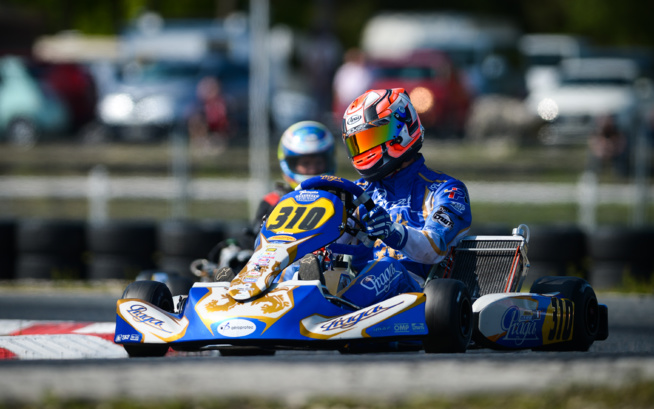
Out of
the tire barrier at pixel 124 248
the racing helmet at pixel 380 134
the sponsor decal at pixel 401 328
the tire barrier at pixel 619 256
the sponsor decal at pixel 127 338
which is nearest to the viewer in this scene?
the sponsor decal at pixel 401 328

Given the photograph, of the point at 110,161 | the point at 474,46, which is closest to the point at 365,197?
the point at 110,161

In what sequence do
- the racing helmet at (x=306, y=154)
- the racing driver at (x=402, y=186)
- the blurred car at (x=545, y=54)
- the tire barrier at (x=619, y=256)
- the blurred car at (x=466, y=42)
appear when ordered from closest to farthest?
A: the racing driver at (x=402, y=186) → the racing helmet at (x=306, y=154) → the tire barrier at (x=619, y=256) → the blurred car at (x=466, y=42) → the blurred car at (x=545, y=54)

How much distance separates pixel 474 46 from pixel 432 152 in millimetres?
9721

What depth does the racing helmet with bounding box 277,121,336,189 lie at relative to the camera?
7.23m

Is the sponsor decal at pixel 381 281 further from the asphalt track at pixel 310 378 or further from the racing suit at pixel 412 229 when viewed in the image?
the asphalt track at pixel 310 378

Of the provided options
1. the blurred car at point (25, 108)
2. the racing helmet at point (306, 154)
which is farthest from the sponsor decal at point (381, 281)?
the blurred car at point (25, 108)

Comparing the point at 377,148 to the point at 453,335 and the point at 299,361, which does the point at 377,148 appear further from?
the point at 299,361

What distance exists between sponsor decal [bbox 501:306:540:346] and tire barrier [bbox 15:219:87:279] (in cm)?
608

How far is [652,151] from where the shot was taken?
47.2ft

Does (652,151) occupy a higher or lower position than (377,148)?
lower

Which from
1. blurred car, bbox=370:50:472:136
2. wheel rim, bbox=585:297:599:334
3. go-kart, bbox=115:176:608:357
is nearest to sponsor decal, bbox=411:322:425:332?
go-kart, bbox=115:176:608:357

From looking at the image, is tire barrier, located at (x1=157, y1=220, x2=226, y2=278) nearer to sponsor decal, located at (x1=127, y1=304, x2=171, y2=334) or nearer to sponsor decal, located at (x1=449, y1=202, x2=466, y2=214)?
sponsor decal, located at (x1=449, y1=202, x2=466, y2=214)

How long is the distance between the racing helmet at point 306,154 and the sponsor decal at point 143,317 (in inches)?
86.7

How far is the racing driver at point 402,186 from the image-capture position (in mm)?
5457
